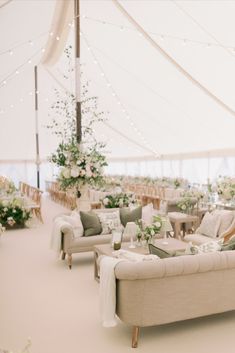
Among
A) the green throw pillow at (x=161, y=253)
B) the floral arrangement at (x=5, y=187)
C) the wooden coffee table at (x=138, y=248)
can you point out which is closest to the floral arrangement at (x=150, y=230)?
the wooden coffee table at (x=138, y=248)

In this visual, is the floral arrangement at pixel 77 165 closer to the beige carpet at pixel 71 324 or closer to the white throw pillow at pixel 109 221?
the white throw pillow at pixel 109 221

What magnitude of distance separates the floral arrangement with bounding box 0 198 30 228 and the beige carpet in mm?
3895

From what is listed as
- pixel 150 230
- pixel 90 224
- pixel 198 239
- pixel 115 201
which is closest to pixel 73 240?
pixel 90 224

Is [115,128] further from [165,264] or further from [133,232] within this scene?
[165,264]

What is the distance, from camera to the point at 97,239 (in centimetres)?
701

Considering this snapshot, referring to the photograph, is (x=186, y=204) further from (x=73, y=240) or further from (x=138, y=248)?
(x=73, y=240)

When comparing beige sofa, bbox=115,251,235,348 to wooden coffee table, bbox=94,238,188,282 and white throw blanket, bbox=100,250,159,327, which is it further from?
wooden coffee table, bbox=94,238,188,282

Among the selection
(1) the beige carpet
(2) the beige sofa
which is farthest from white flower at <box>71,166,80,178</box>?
(2) the beige sofa

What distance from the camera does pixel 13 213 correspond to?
10648 mm

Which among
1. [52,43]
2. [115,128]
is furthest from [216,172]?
[52,43]

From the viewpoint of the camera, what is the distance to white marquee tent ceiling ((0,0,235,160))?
7.32 meters

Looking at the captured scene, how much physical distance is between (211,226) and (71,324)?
351cm

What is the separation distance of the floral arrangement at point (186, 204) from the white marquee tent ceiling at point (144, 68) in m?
2.48

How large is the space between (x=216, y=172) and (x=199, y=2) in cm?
1048
